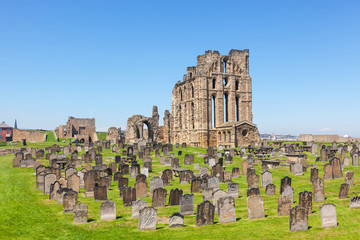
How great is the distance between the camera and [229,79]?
180 ft

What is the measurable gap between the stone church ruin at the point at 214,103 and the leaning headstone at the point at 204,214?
36.6m

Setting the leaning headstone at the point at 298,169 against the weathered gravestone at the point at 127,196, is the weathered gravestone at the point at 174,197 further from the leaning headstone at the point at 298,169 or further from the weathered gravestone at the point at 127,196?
the leaning headstone at the point at 298,169

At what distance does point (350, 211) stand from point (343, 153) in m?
20.5

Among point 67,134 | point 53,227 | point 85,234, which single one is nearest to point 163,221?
point 85,234

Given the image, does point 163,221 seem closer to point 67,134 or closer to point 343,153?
point 343,153

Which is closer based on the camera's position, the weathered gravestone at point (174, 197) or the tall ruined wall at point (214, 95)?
the weathered gravestone at point (174, 197)

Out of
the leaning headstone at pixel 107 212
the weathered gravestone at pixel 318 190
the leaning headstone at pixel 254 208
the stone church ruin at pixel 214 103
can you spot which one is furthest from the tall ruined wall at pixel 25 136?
the leaning headstone at pixel 254 208

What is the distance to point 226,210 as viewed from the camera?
12.3m

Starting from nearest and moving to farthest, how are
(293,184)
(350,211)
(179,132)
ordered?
(350,211) < (293,184) < (179,132)

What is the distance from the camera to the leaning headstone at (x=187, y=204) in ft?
44.4

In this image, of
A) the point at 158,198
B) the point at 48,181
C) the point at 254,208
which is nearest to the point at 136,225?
the point at 158,198

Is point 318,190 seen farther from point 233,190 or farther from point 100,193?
point 100,193

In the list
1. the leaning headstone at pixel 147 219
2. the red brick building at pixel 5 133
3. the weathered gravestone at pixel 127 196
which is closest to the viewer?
the leaning headstone at pixel 147 219

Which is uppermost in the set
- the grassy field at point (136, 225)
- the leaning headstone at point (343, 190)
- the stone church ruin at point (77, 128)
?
the stone church ruin at point (77, 128)
